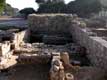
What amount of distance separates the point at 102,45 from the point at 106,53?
729 mm

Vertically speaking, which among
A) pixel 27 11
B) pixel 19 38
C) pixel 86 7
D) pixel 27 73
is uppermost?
pixel 86 7

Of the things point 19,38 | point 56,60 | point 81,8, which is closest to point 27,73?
point 56,60

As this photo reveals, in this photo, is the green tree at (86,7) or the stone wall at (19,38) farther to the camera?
the green tree at (86,7)

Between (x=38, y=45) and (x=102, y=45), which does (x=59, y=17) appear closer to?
(x=38, y=45)

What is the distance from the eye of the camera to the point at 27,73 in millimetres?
9414

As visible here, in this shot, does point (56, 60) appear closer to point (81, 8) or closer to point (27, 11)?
point (81, 8)

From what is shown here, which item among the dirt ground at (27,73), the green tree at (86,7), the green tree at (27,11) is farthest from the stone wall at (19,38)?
the green tree at (27,11)

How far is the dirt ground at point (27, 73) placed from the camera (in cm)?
895

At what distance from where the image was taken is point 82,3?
50.9 m

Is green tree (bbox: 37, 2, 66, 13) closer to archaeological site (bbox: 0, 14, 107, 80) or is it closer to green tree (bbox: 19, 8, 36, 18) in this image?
green tree (bbox: 19, 8, 36, 18)

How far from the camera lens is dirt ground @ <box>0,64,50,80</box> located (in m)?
8.95

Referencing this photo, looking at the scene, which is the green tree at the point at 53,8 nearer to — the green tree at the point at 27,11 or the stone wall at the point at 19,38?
the green tree at the point at 27,11

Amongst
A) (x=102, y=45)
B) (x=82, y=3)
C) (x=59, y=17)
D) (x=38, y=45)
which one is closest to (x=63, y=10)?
(x=82, y=3)

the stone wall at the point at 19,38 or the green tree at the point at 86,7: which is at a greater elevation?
the green tree at the point at 86,7
